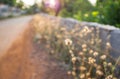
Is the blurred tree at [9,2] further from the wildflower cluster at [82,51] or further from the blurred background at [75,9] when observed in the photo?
the wildflower cluster at [82,51]

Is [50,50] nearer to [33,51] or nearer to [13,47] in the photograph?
[33,51]

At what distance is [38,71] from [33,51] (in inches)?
66.0

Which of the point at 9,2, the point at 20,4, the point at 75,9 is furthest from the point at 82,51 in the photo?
the point at 20,4

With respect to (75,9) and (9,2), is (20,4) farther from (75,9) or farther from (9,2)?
(75,9)

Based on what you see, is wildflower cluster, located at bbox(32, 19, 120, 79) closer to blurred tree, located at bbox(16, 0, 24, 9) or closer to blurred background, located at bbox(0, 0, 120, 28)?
blurred background, located at bbox(0, 0, 120, 28)

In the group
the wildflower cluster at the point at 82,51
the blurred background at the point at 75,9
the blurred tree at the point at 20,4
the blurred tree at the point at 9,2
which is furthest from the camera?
the blurred tree at the point at 20,4

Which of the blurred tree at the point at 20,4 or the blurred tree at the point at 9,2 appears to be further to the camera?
the blurred tree at the point at 20,4

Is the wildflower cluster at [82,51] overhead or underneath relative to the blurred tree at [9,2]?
overhead

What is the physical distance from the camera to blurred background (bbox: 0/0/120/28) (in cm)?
687

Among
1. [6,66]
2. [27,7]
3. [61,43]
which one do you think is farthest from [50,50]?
[27,7]

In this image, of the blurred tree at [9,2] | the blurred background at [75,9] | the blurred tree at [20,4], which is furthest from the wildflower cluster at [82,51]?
the blurred tree at [20,4]

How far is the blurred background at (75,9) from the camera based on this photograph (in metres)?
6.87

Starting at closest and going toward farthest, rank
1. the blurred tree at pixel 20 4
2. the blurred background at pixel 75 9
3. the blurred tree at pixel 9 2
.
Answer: the blurred background at pixel 75 9 < the blurred tree at pixel 9 2 < the blurred tree at pixel 20 4

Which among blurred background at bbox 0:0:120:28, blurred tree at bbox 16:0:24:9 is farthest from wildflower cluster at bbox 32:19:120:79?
blurred tree at bbox 16:0:24:9
